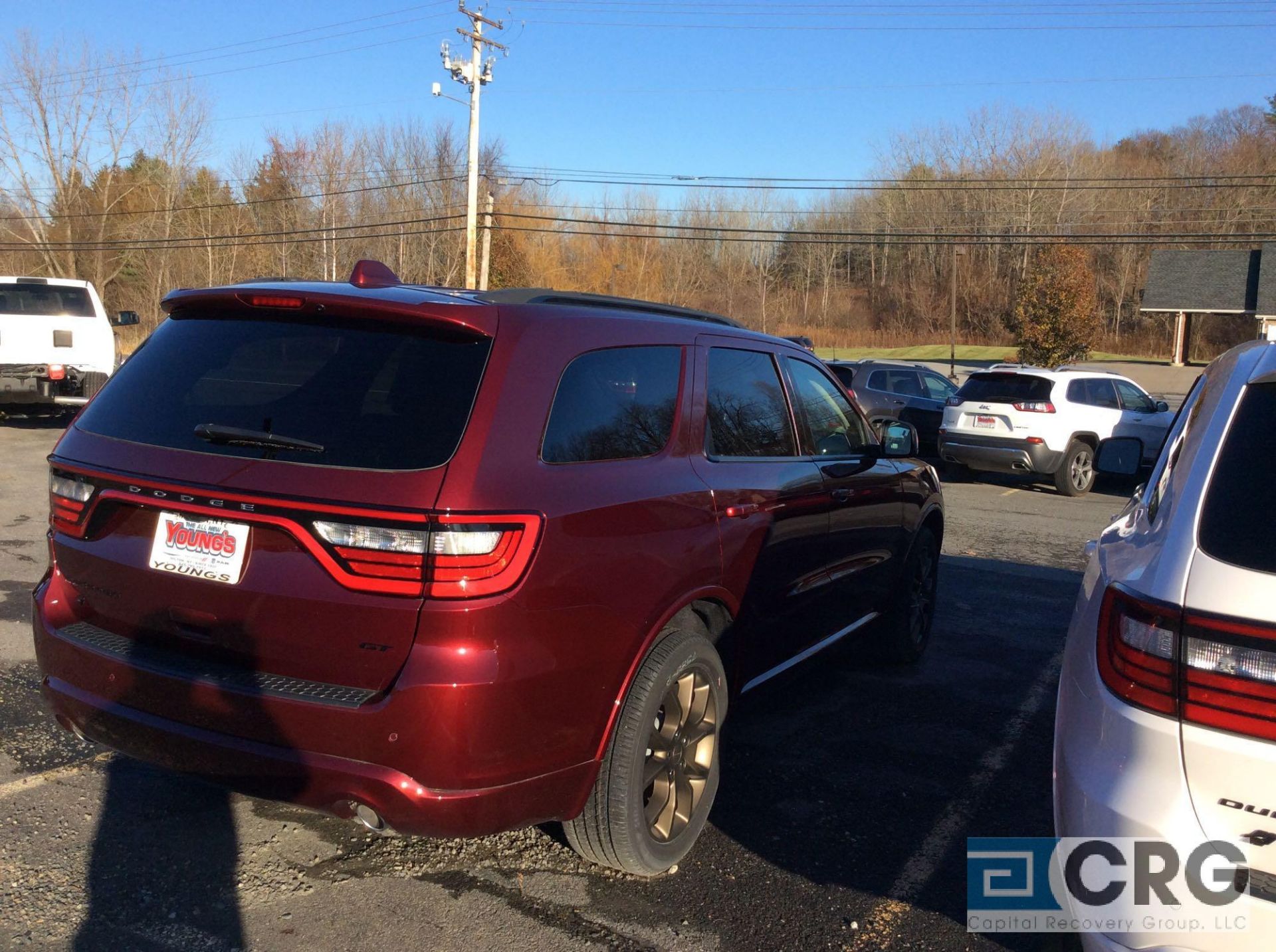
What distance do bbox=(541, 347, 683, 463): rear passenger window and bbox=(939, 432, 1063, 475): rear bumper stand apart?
440 inches

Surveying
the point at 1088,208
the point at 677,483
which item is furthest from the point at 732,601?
the point at 1088,208

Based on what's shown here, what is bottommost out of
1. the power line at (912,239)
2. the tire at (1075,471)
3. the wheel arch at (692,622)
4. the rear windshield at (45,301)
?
the tire at (1075,471)

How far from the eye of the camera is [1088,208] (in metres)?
64.2

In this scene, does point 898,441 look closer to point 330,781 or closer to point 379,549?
point 379,549

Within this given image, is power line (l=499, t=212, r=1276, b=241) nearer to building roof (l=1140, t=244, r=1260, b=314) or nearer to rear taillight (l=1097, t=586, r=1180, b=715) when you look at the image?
building roof (l=1140, t=244, r=1260, b=314)

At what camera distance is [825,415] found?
15.9 feet

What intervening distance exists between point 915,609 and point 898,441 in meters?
1.04

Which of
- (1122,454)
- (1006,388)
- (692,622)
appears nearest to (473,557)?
(692,622)

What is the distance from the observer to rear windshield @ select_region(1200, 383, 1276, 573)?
85.7 inches

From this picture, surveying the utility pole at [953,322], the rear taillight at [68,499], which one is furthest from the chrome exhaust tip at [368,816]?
the utility pole at [953,322]

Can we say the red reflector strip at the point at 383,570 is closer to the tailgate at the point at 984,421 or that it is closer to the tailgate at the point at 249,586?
the tailgate at the point at 249,586

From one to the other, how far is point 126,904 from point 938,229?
63.3 m

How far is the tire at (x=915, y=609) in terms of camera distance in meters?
5.59

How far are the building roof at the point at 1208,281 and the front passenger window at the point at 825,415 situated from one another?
49.0 meters
